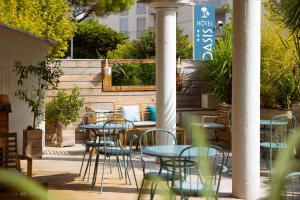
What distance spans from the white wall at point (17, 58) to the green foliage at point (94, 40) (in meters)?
15.2

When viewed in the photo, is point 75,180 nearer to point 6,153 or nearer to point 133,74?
point 6,153

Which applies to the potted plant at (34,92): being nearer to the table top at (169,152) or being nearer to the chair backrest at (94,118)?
the chair backrest at (94,118)

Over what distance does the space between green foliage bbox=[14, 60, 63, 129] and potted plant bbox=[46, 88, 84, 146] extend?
1.20 m

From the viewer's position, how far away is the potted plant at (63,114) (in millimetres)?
11508

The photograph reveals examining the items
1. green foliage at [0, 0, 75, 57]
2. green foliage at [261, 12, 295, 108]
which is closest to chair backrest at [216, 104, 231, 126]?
green foliage at [261, 12, 295, 108]

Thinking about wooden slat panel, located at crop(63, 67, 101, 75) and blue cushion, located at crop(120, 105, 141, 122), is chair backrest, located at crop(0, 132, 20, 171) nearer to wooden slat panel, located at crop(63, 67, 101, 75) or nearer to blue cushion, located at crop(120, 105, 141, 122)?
blue cushion, located at crop(120, 105, 141, 122)

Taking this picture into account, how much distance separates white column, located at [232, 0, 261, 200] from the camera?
21.2 ft

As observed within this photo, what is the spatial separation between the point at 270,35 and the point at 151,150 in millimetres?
7038

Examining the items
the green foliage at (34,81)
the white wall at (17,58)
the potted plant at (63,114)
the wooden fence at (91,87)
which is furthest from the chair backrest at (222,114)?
the white wall at (17,58)

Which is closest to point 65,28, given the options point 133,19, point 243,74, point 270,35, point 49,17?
point 49,17

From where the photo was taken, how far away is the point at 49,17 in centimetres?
1488

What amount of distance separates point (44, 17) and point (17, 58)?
4887mm

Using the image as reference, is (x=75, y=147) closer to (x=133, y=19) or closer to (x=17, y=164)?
(x=17, y=164)

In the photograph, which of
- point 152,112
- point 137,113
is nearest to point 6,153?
point 137,113
